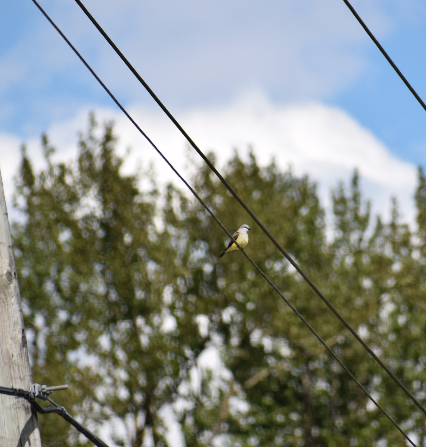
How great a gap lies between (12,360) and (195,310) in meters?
13.8

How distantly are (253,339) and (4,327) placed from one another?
15209mm

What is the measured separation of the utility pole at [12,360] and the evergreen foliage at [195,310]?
41.7ft

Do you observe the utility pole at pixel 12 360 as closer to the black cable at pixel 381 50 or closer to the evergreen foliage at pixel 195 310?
the black cable at pixel 381 50

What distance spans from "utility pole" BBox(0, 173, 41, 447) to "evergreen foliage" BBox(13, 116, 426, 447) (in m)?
12.7

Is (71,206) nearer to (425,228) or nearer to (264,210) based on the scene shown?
(264,210)

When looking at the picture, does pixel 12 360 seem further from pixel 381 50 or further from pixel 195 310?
pixel 195 310

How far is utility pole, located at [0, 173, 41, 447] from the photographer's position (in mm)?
2855

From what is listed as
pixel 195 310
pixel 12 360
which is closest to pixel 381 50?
pixel 12 360

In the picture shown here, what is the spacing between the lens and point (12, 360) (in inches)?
117

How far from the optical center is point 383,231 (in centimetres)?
2197

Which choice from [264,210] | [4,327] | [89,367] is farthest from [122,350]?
[4,327]

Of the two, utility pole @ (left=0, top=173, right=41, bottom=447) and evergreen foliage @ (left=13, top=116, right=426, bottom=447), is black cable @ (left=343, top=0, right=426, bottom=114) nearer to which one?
utility pole @ (left=0, top=173, right=41, bottom=447)

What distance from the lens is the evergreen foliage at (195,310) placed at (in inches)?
626

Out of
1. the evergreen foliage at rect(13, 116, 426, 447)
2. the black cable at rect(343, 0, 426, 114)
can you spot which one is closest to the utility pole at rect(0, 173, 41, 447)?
the black cable at rect(343, 0, 426, 114)
